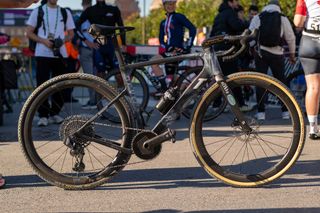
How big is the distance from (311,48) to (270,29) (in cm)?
199

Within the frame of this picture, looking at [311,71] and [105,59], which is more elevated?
[311,71]

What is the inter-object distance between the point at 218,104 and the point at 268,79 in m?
0.82

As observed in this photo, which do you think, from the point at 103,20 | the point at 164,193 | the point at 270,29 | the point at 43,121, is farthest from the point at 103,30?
the point at 103,20

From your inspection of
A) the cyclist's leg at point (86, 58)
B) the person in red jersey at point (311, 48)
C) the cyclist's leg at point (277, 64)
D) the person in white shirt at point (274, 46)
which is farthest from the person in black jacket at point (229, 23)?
the cyclist's leg at point (86, 58)

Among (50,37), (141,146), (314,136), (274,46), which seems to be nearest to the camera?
(141,146)

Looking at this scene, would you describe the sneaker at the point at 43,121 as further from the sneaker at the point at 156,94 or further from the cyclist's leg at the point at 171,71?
the cyclist's leg at the point at 171,71

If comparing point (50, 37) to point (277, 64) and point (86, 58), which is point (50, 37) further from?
point (277, 64)

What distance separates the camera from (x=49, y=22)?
867 cm

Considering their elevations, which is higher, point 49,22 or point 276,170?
point 49,22

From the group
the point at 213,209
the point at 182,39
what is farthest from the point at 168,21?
the point at 213,209

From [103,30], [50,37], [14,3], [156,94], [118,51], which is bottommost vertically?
[156,94]

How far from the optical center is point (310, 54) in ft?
22.9

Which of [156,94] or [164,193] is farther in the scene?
[156,94]

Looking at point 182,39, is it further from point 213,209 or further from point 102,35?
point 213,209
